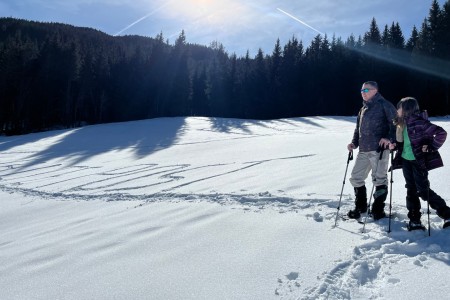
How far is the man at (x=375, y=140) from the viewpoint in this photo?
17.3 ft

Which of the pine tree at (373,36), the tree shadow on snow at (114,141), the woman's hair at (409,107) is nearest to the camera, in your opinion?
the woman's hair at (409,107)

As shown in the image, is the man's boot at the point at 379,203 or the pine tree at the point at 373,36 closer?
the man's boot at the point at 379,203

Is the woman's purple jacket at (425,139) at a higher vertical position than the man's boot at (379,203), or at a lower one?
higher

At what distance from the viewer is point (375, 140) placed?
537 centimetres

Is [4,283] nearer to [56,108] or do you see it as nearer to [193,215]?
[193,215]

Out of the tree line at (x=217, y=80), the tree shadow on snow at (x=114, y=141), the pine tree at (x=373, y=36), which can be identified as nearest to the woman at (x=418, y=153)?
the tree shadow on snow at (x=114, y=141)

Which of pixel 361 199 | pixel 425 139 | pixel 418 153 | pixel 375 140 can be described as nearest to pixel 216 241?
pixel 361 199

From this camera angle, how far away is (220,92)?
60.4 meters

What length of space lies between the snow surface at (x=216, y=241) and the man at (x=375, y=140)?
1.26 feet

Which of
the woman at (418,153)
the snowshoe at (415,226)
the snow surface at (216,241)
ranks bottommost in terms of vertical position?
the snow surface at (216,241)

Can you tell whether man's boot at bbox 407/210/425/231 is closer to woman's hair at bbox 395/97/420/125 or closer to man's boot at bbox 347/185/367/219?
man's boot at bbox 347/185/367/219

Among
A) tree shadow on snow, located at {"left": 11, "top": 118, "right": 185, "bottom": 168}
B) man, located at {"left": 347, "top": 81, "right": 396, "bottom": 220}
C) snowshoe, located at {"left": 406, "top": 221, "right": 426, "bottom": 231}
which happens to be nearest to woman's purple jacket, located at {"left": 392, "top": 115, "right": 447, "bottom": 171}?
man, located at {"left": 347, "top": 81, "right": 396, "bottom": 220}

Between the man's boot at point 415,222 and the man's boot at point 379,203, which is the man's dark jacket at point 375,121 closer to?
the man's boot at point 379,203

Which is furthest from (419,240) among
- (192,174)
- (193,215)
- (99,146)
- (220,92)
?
(220,92)
